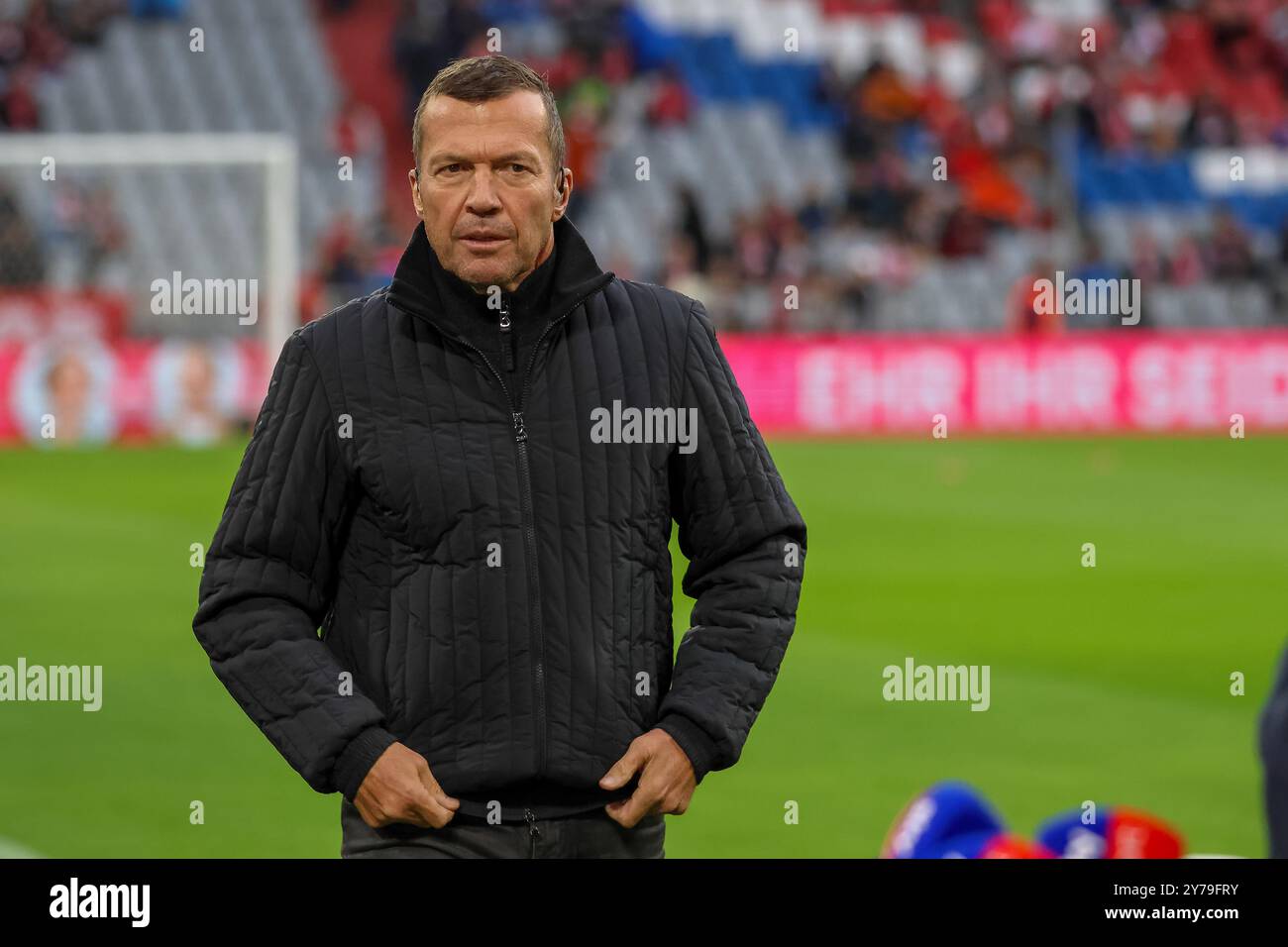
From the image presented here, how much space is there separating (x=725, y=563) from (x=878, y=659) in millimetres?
7060

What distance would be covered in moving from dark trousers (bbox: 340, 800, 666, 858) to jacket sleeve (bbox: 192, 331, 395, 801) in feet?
0.32

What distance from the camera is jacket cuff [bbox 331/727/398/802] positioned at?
2.88 metres

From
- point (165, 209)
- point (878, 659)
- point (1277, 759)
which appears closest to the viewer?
point (1277, 759)

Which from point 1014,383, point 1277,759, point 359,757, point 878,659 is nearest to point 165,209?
point 1014,383

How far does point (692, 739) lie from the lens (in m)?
2.97

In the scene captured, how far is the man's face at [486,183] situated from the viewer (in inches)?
115

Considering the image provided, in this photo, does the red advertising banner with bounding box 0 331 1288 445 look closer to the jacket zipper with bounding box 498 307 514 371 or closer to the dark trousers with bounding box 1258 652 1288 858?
the jacket zipper with bounding box 498 307 514 371

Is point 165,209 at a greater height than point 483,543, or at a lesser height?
greater

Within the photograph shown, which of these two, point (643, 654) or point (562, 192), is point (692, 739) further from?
point (562, 192)

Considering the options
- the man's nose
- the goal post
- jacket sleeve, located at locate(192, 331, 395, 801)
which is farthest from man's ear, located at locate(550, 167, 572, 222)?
the goal post

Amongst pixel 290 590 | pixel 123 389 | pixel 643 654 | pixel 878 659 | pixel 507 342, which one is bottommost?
pixel 643 654
